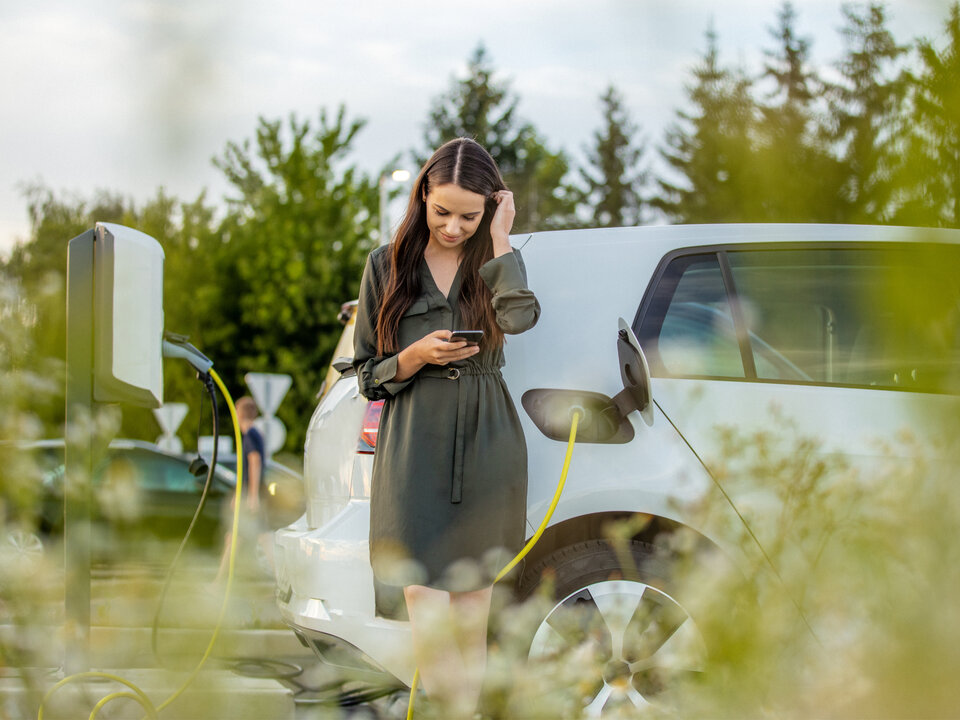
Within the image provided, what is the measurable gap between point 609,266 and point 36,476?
1.93 meters

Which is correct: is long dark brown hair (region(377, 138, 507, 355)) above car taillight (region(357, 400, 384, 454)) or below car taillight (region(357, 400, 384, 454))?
above

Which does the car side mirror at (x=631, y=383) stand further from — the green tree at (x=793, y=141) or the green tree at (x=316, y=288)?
the green tree at (x=316, y=288)

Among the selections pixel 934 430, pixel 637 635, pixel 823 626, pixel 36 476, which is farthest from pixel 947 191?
pixel 36 476

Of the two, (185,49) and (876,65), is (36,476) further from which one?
(876,65)

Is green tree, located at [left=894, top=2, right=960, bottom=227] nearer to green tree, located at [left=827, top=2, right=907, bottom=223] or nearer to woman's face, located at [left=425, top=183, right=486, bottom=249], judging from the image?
green tree, located at [left=827, top=2, right=907, bottom=223]

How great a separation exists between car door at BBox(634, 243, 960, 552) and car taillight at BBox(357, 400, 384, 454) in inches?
32.0

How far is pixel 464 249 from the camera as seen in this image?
99.5 inches

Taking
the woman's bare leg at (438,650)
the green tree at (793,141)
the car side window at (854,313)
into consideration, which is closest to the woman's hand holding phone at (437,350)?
the woman's bare leg at (438,650)

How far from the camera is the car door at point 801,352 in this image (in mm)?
718

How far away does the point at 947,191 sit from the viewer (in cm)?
62

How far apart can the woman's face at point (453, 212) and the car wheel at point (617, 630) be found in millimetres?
912

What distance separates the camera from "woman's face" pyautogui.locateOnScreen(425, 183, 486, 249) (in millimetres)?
2363

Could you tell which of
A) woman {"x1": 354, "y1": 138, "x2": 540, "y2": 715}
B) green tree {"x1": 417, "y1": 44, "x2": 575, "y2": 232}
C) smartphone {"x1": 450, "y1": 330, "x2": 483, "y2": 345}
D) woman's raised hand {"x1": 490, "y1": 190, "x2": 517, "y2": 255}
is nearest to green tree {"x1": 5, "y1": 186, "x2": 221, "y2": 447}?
smartphone {"x1": 450, "y1": 330, "x2": 483, "y2": 345}

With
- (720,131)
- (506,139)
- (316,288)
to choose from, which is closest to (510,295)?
(720,131)
